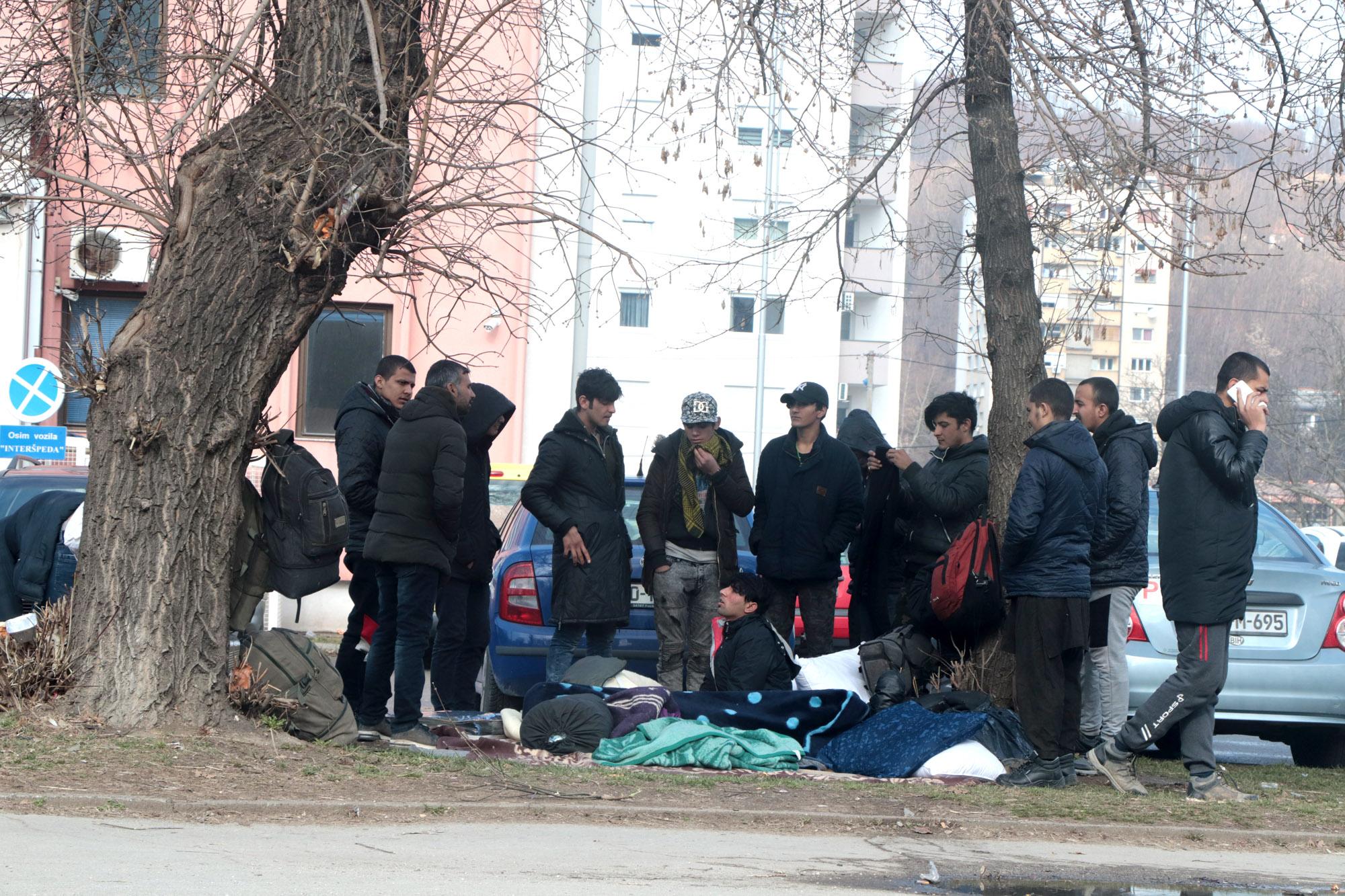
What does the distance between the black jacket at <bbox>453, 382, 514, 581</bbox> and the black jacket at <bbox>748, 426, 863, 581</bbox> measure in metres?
1.60

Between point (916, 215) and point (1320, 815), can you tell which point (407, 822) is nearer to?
point (1320, 815)

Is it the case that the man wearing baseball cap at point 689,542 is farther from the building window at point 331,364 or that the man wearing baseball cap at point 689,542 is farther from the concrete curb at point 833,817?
the building window at point 331,364

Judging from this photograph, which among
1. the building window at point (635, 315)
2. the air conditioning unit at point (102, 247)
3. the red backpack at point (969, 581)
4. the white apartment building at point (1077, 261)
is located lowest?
the red backpack at point (969, 581)

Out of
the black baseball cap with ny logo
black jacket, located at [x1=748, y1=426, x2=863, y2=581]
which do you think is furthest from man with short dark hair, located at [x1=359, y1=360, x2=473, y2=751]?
the black baseball cap with ny logo

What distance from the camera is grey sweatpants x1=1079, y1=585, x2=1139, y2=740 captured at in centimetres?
739

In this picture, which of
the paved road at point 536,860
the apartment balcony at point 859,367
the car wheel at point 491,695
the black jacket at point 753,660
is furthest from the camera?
the apartment balcony at point 859,367

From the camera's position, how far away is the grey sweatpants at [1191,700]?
6.40m

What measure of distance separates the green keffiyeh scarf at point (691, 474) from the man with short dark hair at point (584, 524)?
0.36m

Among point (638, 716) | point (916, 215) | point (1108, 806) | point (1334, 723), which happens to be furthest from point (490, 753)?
point (916, 215)

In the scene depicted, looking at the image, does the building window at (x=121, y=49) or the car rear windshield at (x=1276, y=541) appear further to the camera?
the car rear windshield at (x=1276, y=541)

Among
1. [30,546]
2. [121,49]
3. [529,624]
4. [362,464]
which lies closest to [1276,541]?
[529,624]

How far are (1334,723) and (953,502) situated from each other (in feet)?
8.00

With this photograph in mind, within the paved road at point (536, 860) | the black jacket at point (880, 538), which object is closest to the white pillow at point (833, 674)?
the black jacket at point (880, 538)

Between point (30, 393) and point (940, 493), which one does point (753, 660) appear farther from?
point (30, 393)
